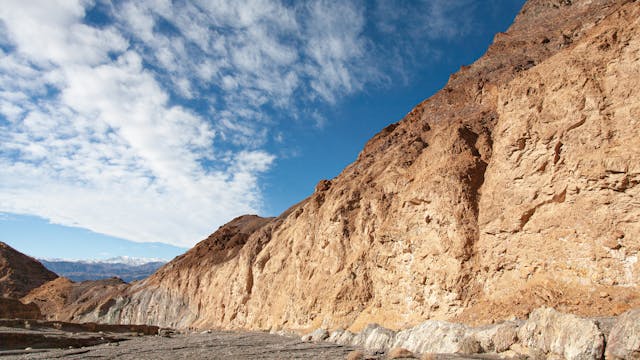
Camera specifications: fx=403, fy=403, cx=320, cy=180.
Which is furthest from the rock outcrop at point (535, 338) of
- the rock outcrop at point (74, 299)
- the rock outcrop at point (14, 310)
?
the rock outcrop at point (74, 299)

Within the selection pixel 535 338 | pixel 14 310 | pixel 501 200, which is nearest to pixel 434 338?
pixel 535 338

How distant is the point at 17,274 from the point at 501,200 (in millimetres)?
99577

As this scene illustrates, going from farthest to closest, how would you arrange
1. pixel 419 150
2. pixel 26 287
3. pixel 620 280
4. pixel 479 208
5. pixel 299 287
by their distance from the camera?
pixel 26 287
pixel 299 287
pixel 419 150
pixel 479 208
pixel 620 280

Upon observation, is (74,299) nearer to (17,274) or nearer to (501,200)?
(17,274)

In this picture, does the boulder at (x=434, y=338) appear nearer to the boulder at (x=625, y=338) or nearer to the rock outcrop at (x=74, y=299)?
the boulder at (x=625, y=338)

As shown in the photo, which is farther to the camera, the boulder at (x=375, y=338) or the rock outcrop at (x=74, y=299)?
the rock outcrop at (x=74, y=299)

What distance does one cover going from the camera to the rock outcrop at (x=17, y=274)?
263 ft

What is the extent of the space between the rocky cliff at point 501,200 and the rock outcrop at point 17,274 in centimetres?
7024

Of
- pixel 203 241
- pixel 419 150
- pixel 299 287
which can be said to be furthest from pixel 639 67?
pixel 203 241

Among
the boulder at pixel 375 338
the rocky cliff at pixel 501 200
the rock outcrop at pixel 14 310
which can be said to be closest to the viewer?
the rocky cliff at pixel 501 200

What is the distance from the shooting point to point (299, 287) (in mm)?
33531

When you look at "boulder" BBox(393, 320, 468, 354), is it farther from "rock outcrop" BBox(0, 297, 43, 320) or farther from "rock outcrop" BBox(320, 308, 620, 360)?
"rock outcrop" BBox(0, 297, 43, 320)

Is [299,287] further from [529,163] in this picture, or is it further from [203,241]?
[203,241]

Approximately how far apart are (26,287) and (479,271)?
9552 centimetres
